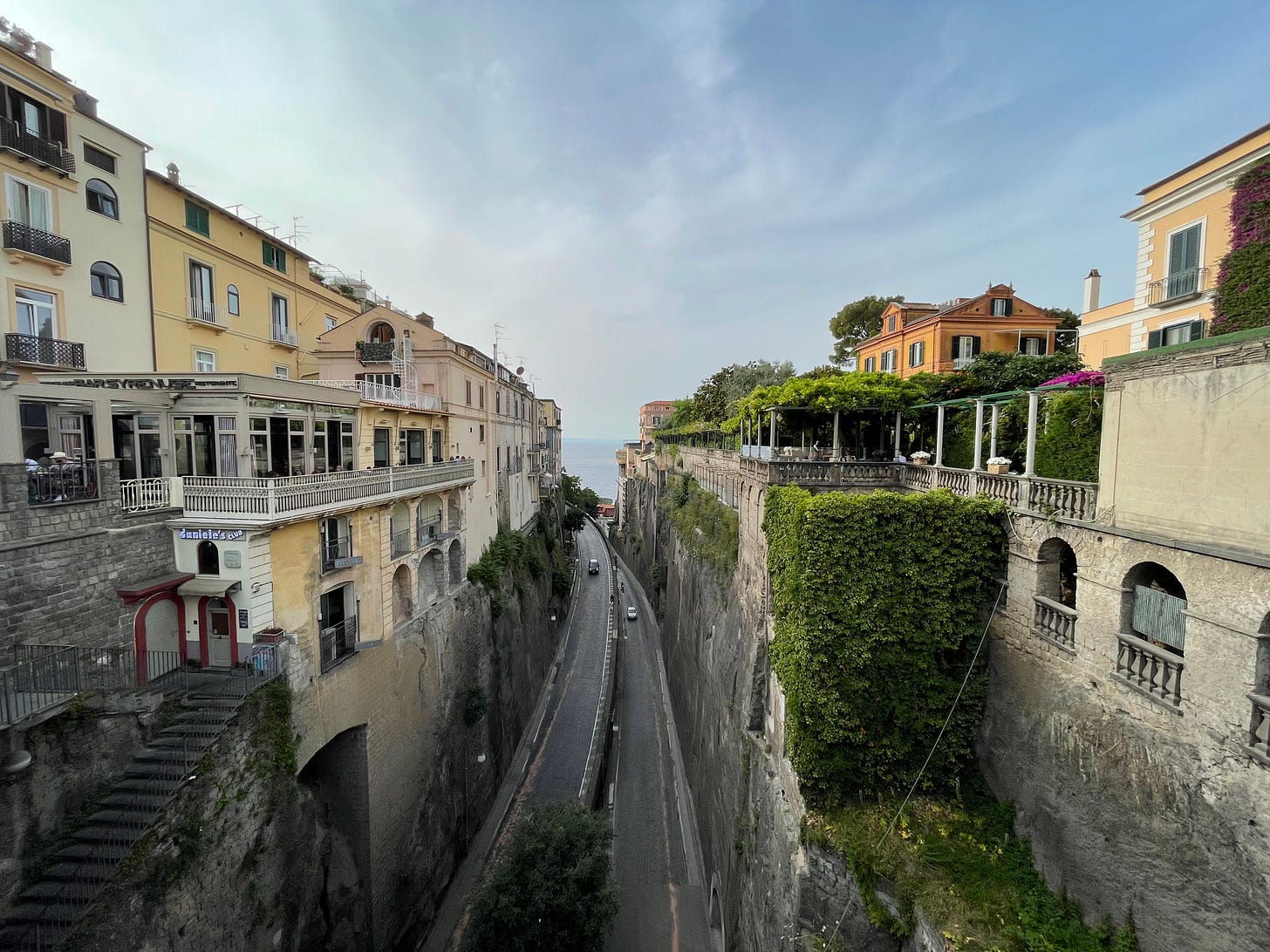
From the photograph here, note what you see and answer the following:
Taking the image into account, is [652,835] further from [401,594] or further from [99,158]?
[99,158]

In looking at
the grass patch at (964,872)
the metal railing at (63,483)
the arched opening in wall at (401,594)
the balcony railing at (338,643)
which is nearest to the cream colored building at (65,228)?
the metal railing at (63,483)

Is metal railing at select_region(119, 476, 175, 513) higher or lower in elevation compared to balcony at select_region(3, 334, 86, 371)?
lower

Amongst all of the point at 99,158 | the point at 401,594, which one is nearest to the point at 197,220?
the point at 99,158

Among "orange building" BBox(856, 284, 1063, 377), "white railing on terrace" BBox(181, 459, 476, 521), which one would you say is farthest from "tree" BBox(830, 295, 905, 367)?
"white railing on terrace" BBox(181, 459, 476, 521)

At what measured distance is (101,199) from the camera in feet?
51.4

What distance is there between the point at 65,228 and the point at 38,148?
184cm

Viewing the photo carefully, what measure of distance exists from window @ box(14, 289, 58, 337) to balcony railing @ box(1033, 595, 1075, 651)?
23852mm

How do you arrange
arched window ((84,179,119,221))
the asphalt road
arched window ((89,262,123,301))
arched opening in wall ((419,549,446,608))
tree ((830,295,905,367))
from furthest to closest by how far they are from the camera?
tree ((830,295,905,367)) → arched opening in wall ((419,549,446,608)) → the asphalt road → arched window ((89,262,123,301)) → arched window ((84,179,119,221))

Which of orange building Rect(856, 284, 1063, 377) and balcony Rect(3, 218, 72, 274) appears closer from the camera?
balcony Rect(3, 218, 72, 274)

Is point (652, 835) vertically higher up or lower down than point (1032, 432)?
lower down

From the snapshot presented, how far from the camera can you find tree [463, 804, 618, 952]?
15.4 meters

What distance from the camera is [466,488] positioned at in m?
24.5

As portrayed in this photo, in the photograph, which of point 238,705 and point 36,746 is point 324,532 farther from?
point 36,746

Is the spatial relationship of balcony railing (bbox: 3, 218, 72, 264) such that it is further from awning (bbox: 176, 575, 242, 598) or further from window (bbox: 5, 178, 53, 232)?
awning (bbox: 176, 575, 242, 598)
